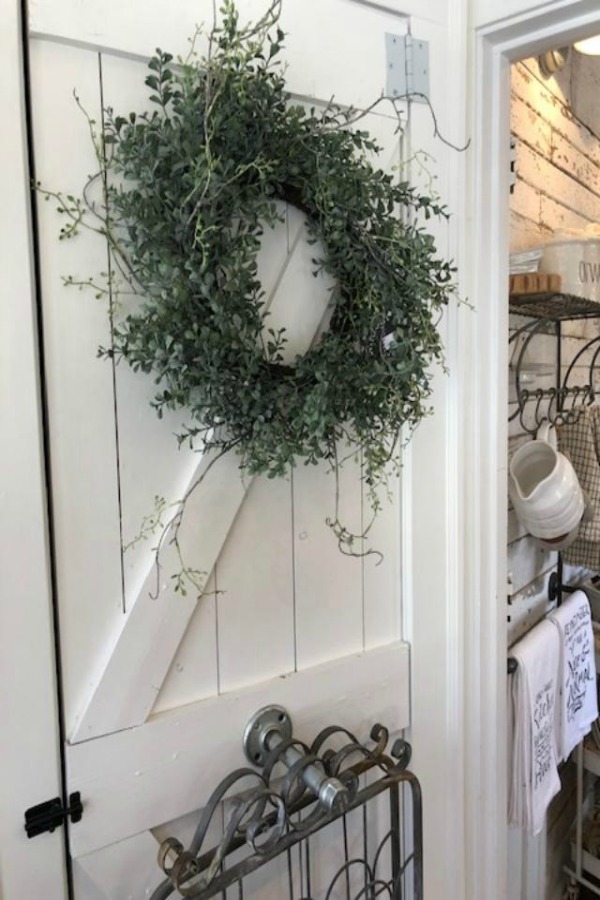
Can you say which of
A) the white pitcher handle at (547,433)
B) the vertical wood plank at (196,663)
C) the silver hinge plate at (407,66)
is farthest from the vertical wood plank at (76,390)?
the white pitcher handle at (547,433)

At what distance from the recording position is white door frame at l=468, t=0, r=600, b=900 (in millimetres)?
1094

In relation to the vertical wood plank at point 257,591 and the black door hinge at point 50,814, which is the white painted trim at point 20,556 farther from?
the vertical wood plank at point 257,591

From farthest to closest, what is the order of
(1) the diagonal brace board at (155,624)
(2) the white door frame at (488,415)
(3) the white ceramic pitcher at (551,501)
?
(3) the white ceramic pitcher at (551,501) < (2) the white door frame at (488,415) < (1) the diagonal brace board at (155,624)

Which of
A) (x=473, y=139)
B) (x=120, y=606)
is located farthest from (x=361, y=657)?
(x=473, y=139)

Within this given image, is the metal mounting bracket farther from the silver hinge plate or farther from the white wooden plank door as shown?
the silver hinge plate

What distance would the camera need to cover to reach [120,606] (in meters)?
0.83

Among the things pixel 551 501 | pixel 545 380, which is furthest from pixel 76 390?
pixel 545 380

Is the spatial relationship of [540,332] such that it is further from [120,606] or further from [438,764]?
[120,606]

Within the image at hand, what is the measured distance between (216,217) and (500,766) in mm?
1186

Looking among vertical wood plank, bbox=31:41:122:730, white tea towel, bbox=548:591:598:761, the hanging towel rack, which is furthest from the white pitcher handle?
vertical wood plank, bbox=31:41:122:730

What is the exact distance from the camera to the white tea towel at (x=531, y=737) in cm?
146

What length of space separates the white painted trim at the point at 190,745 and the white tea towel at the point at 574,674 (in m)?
0.83

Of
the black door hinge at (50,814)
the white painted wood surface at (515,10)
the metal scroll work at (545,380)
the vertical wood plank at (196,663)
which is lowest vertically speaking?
the black door hinge at (50,814)

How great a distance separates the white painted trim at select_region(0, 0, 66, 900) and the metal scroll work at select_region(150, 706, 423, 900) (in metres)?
0.17
